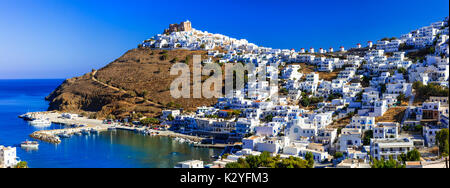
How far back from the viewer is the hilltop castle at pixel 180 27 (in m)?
48.2

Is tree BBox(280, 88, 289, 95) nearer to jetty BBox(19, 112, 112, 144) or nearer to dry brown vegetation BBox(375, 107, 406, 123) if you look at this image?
dry brown vegetation BBox(375, 107, 406, 123)

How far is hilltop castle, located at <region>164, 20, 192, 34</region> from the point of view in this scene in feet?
158

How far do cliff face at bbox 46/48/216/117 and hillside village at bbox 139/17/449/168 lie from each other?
13.4 ft

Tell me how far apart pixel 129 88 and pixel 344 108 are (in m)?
19.1

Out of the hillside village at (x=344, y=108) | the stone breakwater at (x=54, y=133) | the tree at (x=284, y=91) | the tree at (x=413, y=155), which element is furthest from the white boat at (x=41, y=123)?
the tree at (x=413, y=155)

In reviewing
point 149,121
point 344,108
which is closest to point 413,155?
point 344,108

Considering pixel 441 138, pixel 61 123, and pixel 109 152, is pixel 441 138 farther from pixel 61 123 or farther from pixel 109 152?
pixel 61 123

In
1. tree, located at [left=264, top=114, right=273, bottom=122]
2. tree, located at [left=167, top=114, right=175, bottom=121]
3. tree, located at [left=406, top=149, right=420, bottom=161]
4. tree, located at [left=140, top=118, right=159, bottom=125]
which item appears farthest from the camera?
tree, located at [left=140, top=118, right=159, bottom=125]

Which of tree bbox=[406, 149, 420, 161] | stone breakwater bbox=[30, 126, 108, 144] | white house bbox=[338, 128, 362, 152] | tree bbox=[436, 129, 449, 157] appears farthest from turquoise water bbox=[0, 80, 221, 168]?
tree bbox=[436, 129, 449, 157]

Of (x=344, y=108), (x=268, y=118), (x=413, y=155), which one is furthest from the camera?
(x=268, y=118)

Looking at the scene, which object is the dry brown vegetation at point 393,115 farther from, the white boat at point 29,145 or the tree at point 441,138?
the white boat at point 29,145

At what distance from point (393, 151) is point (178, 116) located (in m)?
13.2

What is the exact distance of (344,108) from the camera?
62.0ft
